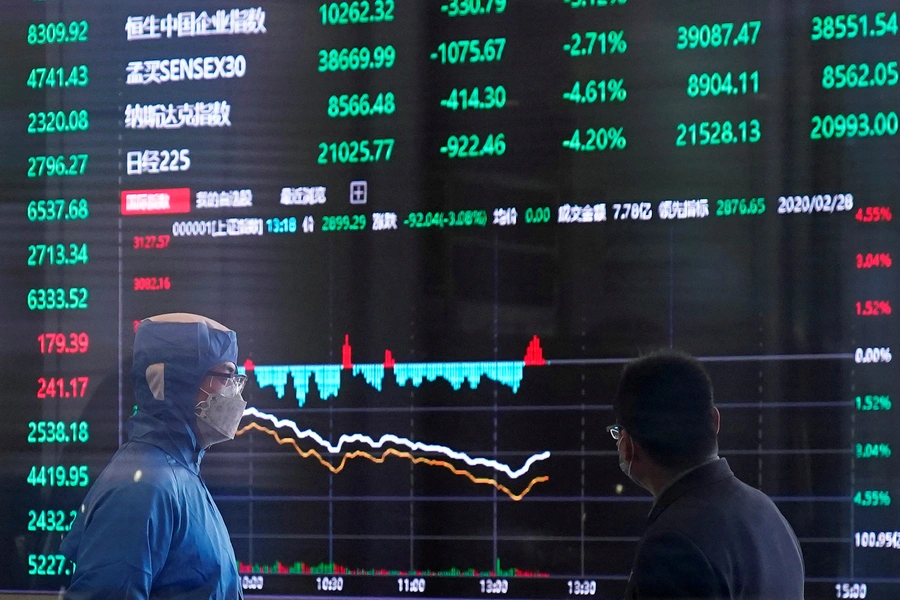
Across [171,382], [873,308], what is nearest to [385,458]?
[171,382]

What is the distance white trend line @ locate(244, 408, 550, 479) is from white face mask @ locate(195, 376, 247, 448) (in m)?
0.33

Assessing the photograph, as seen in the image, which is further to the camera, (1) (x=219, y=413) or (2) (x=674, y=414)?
(1) (x=219, y=413)

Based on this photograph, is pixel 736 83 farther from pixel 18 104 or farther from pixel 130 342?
pixel 18 104

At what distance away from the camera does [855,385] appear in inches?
89.0

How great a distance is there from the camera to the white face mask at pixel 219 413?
7.04ft

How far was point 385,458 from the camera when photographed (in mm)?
2479

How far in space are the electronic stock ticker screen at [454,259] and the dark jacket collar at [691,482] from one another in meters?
0.64

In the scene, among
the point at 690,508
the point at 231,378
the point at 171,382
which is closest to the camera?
the point at 690,508

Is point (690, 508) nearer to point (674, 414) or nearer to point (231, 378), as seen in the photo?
point (674, 414)

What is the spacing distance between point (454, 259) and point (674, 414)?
88 centimetres

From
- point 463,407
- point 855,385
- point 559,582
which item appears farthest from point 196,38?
point 855,385

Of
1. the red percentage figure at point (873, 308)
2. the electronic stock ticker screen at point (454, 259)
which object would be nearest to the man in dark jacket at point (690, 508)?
the electronic stock ticker screen at point (454, 259)

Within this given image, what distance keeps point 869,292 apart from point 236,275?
4.81ft

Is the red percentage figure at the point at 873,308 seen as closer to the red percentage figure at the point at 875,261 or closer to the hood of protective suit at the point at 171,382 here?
the red percentage figure at the point at 875,261
